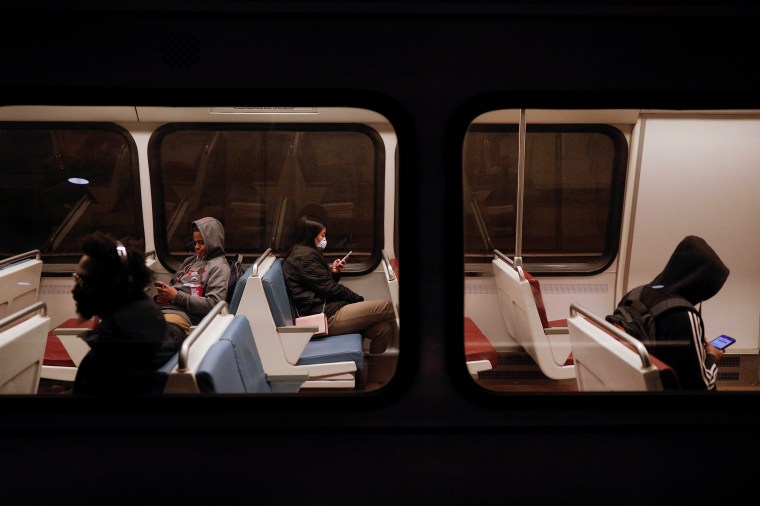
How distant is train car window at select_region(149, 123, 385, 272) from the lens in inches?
178

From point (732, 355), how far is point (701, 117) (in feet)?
5.80

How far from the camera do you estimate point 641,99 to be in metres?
1.78

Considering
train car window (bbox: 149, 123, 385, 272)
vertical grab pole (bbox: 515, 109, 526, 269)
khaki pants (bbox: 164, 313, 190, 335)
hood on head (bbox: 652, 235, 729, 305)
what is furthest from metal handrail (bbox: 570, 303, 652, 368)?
khaki pants (bbox: 164, 313, 190, 335)

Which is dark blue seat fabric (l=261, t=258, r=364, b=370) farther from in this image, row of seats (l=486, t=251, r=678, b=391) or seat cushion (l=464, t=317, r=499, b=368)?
row of seats (l=486, t=251, r=678, b=391)

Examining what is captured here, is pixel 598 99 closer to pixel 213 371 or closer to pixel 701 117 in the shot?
pixel 213 371

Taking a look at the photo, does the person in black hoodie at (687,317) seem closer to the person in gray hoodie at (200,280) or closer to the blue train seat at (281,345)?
the blue train seat at (281,345)

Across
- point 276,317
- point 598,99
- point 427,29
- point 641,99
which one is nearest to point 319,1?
point 427,29

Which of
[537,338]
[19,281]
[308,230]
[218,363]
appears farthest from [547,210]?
[19,281]

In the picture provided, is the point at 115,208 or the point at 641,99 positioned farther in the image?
the point at 115,208

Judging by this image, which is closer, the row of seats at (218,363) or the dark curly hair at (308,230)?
the row of seats at (218,363)

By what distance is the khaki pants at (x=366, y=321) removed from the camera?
431 centimetres

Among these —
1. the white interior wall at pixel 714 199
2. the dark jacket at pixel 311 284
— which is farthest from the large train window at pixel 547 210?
the dark jacket at pixel 311 284

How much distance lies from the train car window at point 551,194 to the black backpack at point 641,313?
170 centimetres

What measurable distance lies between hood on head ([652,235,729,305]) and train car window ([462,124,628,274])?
1784 mm
